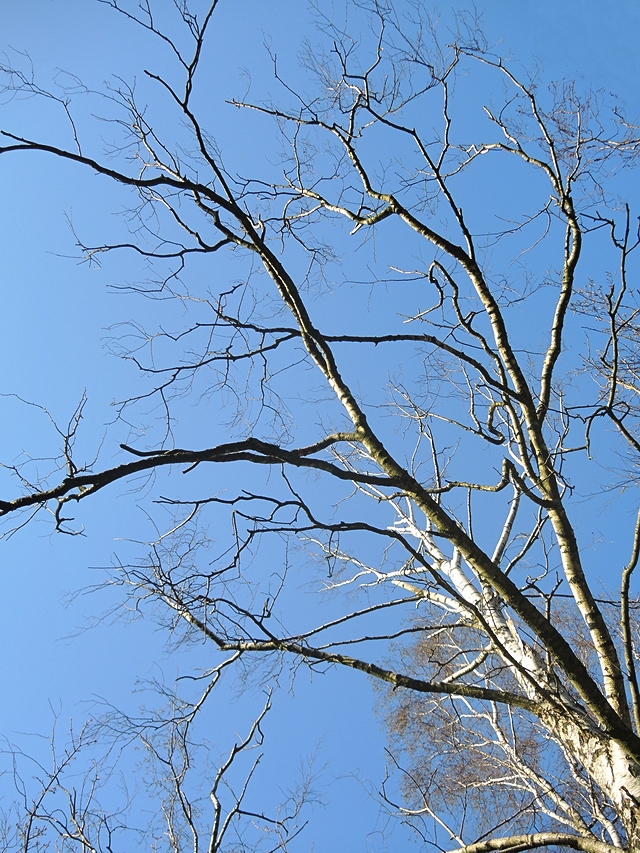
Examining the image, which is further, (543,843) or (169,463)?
(543,843)

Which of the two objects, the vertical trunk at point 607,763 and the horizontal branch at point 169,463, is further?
the vertical trunk at point 607,763

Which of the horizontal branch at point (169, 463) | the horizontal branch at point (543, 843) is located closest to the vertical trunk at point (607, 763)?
the horizontal branch at point (543, 843)

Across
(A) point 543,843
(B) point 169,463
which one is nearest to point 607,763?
(A) point 543,843

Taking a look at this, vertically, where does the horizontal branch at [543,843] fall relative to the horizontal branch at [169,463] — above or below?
below

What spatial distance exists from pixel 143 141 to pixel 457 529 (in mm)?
2991

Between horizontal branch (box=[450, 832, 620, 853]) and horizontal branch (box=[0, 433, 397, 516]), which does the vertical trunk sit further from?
horizontal branch (box=[0, 433, 397, 516])

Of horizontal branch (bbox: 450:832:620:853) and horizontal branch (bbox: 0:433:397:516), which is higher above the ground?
horizontal branch (bbox: 0:433:397:516)

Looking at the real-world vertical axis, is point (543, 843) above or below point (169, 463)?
below

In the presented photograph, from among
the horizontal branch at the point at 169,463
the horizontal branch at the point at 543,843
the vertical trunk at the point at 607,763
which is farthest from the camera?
the vertical trunk at the point at 607,763

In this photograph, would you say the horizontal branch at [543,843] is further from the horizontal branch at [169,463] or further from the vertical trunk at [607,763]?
the horizontal branch at [169,463]

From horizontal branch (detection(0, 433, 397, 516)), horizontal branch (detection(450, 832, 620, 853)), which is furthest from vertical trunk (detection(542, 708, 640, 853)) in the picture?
horizontal branch (detection(0, 433, 397, 516))

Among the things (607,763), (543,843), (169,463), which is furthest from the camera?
(607,763)

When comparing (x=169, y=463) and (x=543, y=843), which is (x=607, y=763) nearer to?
(x=543, y=843)

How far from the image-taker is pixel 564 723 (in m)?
4.15
